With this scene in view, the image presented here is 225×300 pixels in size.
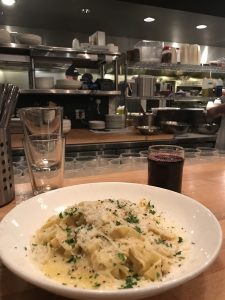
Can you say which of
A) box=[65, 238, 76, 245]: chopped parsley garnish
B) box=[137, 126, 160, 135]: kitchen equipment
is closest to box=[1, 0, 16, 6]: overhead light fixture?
box=[137, 126, 160, 135]: kitchen equipment

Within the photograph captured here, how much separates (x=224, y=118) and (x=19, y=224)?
2.55m

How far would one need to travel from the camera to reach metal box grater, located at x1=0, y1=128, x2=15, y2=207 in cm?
85

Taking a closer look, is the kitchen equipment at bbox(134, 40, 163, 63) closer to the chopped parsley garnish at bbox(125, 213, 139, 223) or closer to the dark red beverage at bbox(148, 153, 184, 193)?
the dark red beverage at bbox(148, 153, 184, 193)

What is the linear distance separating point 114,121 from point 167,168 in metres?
2.57

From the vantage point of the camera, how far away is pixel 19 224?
0.60 metres

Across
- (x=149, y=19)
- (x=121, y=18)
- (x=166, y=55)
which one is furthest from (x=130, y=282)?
(x=149, y=19)

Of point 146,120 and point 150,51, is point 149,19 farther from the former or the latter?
point 146,120

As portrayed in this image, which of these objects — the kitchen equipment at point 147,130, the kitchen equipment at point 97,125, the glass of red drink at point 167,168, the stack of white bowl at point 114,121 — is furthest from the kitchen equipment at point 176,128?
the glass of red drink at point 167,168

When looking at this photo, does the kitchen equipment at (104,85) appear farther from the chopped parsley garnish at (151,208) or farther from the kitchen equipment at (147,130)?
the chopped parsley garnish at (151,208)

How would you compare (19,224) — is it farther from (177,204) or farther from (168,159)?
(168,159)

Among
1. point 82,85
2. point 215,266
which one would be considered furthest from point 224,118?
point 215,266

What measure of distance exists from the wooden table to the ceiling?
2080 millimetres

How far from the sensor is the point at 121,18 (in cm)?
→ 393

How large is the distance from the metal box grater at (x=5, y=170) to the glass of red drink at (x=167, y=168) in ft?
1.55
